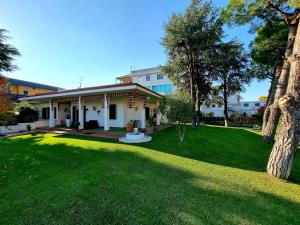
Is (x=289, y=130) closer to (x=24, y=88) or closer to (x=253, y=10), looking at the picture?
(x=253, y=10)

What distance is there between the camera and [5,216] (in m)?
3.33

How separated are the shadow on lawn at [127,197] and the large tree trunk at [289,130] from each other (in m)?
1.55

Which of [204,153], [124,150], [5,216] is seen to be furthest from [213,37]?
[5,216]

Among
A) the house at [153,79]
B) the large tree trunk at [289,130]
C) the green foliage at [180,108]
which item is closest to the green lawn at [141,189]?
the large tree trunk at [289,130]

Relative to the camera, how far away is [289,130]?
496cm

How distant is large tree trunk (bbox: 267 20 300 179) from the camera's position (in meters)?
4.91

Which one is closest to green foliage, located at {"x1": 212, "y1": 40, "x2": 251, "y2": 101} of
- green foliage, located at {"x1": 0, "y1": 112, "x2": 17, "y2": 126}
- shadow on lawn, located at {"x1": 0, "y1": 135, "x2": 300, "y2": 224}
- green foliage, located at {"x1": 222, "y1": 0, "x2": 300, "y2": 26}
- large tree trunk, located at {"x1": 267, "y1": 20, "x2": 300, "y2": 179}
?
green foliage, located at {"x1": 222, "y1": 0, "x2": 300, "y2": 26}

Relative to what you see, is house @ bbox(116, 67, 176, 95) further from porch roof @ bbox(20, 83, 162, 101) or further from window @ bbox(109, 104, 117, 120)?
porch roof @ bbox(20, 83, 162, 101)

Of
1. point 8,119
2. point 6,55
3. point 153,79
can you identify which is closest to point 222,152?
point 8,119

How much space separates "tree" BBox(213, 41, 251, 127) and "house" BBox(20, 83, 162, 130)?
949cm

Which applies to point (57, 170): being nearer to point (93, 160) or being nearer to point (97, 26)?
point (93, 160)

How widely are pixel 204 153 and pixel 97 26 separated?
11475mm

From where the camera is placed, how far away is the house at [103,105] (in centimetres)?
1158

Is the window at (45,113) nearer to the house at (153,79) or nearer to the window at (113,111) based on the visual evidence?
the window at (113,111)
